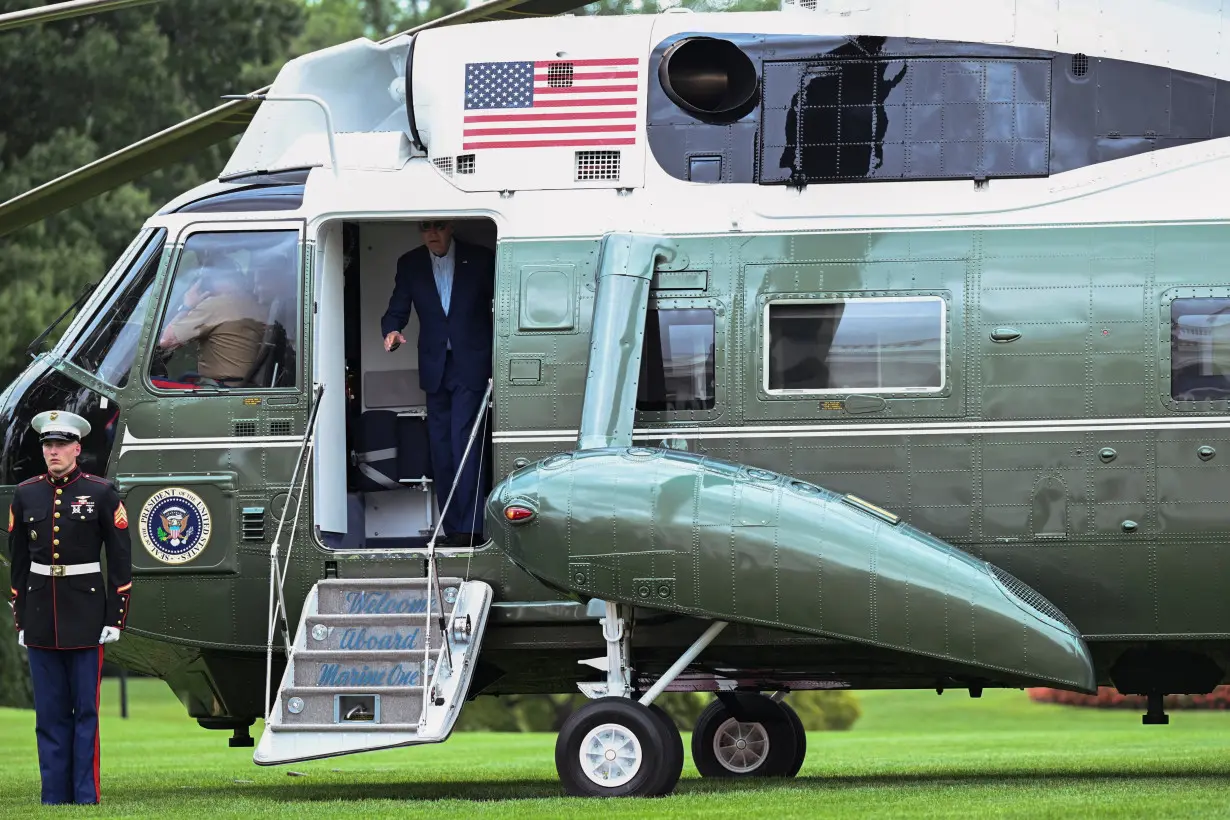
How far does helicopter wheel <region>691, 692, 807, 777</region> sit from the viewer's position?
12211 millimetres

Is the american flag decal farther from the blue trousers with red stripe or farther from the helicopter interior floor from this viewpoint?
the blue trousers with red stripe

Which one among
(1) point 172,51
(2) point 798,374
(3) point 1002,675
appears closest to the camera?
(3) point 1002,675

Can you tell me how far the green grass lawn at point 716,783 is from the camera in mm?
8906

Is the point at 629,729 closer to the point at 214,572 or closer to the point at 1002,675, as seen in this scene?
the point at 1002,675

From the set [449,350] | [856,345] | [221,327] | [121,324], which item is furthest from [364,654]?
[856,345]

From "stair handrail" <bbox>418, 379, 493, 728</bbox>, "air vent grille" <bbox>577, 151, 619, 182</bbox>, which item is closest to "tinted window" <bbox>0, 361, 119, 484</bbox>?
"stair handrail" <bbox>418, 379, 493, 728</bbox>

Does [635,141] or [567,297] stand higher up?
[635,141]

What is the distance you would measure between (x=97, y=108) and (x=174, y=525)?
1959 cm

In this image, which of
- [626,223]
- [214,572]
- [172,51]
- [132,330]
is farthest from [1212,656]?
[172,51]

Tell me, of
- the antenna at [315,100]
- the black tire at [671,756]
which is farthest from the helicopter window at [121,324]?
the black tire at [671,756]

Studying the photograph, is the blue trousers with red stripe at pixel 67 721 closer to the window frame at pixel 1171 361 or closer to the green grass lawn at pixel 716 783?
the green grass lawn at pixel 716 783

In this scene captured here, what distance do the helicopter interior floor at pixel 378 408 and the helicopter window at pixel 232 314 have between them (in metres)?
0.31

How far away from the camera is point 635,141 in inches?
423

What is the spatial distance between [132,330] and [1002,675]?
18.0 feet
